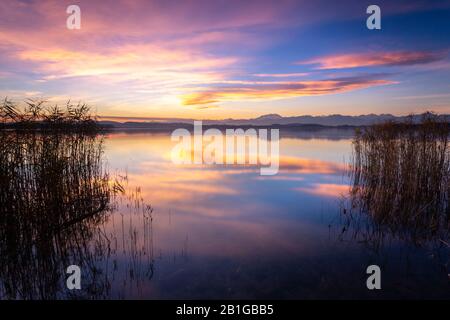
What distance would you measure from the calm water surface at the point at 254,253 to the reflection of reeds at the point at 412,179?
1.24m

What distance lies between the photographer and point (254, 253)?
23.7 ft

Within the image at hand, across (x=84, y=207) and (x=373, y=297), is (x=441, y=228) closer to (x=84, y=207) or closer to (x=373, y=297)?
(x=373, y=297)

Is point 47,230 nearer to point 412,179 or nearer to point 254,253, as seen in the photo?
point 254,253

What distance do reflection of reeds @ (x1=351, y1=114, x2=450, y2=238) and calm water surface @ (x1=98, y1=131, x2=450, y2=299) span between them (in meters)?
1.24

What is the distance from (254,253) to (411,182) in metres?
6.62

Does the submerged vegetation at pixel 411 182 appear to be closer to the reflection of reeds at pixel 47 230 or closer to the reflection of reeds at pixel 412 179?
the reflection of reeds at pixel 412 179

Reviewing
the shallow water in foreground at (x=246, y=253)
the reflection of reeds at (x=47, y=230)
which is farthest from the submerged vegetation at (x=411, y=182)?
the reflection of reeds at (x=47, y=230)

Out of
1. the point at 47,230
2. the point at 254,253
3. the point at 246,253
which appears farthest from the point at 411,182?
the point at 47,230

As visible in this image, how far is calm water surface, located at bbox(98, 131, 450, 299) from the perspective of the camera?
567 cm

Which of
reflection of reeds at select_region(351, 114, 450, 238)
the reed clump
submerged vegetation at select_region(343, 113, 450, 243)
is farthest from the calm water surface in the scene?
reflection of reeds at select_region(351, 114, 450, 238)

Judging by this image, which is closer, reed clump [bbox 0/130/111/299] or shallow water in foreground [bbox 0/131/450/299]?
shallow water in foreground [bbox 0/131/450/299]

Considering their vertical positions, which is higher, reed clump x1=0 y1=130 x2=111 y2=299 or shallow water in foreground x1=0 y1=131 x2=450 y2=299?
reed clump x1=0 y1=130 x2=111 y2=299

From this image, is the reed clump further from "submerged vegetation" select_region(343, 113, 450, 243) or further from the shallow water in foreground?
"submerged vegetation" select_region(343, 113, 450, 243)

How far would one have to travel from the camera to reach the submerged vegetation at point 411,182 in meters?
8.93
